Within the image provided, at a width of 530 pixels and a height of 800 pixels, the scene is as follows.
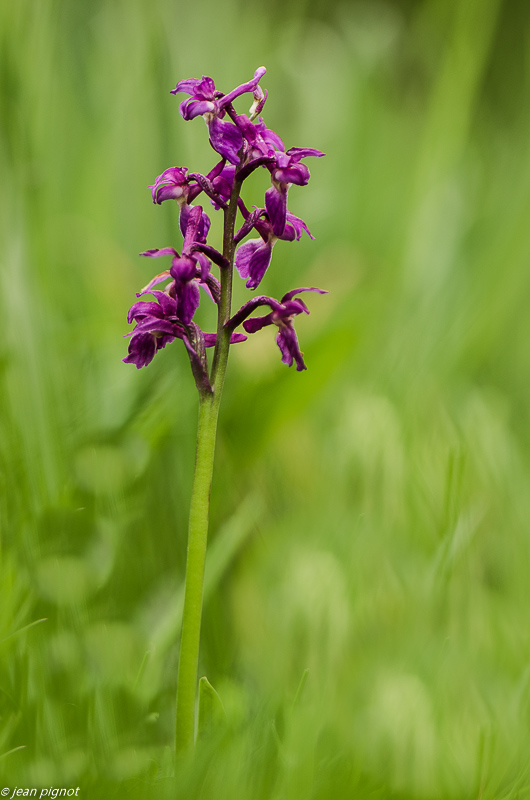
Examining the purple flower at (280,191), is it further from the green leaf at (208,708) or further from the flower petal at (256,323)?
the green leaf at (208,708)

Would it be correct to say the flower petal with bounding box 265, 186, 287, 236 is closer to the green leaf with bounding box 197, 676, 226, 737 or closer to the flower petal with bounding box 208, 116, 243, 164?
the flower petal with bounding box 208, 116, 243, 164

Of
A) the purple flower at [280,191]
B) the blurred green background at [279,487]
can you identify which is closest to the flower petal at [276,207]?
the purple flower at [280,191]

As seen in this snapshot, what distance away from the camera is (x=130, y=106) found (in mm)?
608

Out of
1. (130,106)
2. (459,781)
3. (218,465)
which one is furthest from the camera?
(130,106)

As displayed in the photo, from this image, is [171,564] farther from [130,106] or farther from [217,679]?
[130,106]

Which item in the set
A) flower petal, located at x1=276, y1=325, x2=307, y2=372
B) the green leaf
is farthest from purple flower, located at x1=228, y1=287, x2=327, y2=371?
the green leaf

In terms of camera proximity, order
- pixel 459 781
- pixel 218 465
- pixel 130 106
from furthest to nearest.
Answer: pixel 130 106 → pixel 218 465 → pixel 459 781

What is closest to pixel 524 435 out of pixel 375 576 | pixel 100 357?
pixel 375 576

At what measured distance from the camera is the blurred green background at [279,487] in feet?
0.84

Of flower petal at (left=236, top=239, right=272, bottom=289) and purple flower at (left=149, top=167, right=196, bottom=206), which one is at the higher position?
purple flower at (left=149, top=167, right=196, bottom=206)

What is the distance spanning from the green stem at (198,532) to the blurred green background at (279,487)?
0.06 ft

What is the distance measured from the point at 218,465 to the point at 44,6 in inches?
11.7

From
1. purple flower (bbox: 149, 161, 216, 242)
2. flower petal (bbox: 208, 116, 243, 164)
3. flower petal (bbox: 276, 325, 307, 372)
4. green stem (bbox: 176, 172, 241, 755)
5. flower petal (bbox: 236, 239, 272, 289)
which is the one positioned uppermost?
flower petal (bbox: 208, 116, 243, 164)

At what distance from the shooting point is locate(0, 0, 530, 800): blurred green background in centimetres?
26
